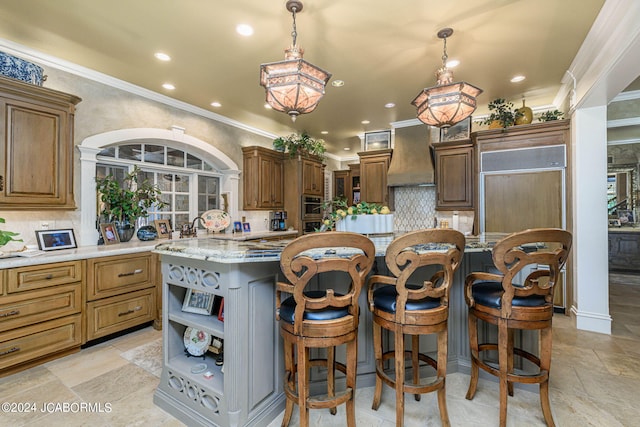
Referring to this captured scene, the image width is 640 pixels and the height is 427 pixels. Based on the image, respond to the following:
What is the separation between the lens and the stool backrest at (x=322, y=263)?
1287 millimetres

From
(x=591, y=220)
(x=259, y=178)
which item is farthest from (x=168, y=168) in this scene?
(x=591, y=220)

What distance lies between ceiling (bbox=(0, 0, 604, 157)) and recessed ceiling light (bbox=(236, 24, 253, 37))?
0.16ft

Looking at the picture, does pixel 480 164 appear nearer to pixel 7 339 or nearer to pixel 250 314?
pixel 250 314

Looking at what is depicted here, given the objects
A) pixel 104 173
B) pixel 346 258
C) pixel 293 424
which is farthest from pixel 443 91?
pixel 104 173

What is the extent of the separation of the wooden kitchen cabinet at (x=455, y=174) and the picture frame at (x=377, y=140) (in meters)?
1.20

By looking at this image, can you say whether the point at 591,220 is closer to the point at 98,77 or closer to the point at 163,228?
the point at 163,228

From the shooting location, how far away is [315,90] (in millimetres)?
2008

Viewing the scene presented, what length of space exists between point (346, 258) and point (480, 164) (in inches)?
140

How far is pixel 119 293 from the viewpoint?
2959 millimetres

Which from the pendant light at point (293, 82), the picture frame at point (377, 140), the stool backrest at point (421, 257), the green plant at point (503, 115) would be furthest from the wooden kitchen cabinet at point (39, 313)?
the green plant at point (503, 115)

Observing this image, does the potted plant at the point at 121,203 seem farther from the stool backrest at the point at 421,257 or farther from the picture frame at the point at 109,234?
the stool backrest at the point at 421,257

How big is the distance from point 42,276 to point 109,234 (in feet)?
3.05

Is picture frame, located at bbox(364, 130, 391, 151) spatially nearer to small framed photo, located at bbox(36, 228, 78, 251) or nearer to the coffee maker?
the coffee maker

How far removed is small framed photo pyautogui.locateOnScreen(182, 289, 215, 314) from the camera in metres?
1.86
